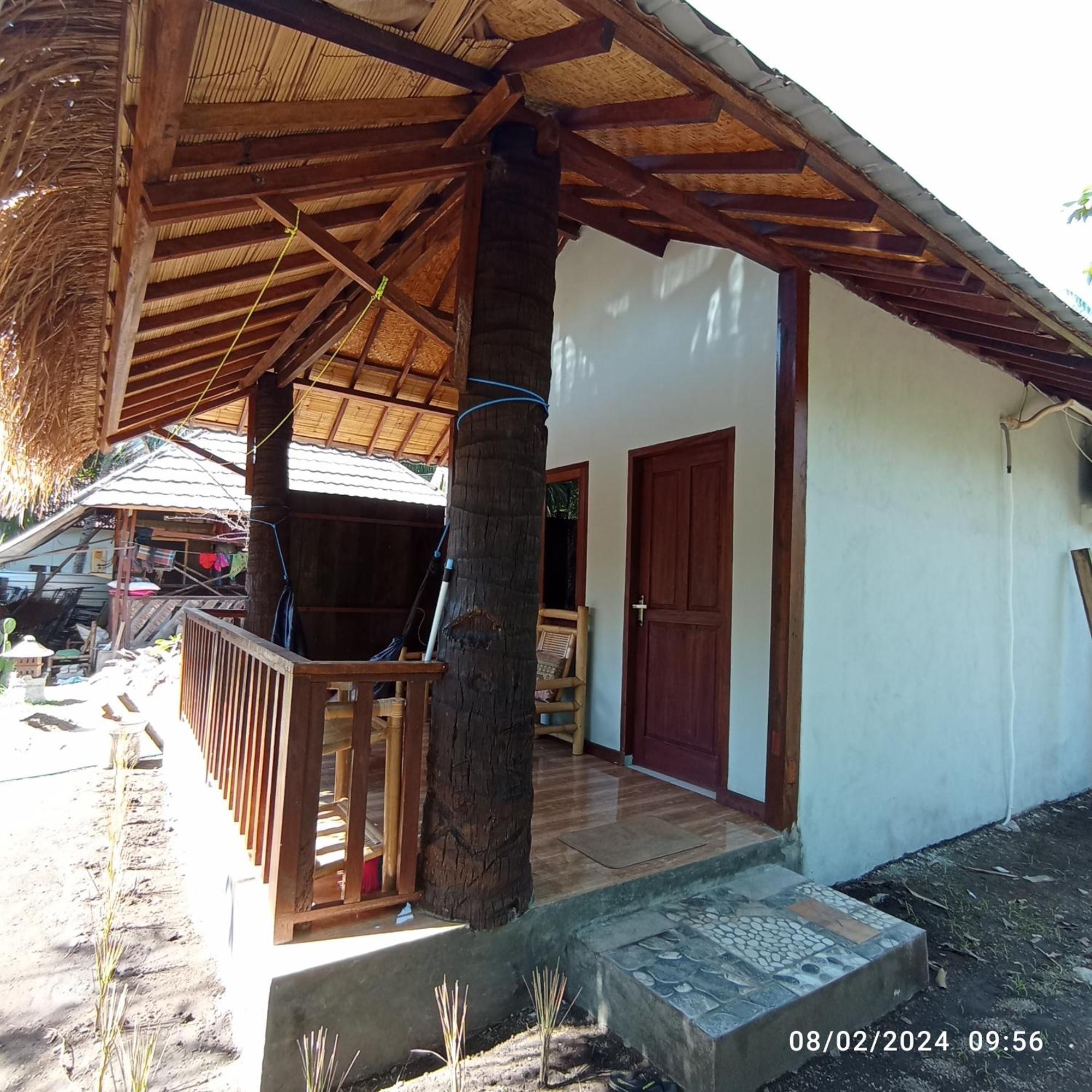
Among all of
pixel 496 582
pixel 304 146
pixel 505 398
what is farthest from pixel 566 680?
pixel 304 146

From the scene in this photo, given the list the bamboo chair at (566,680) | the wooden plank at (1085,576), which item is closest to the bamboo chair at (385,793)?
the bamboo chair at (566,680)

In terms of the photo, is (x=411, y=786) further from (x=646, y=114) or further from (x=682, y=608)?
(x=646, y=114)

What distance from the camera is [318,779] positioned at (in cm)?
222

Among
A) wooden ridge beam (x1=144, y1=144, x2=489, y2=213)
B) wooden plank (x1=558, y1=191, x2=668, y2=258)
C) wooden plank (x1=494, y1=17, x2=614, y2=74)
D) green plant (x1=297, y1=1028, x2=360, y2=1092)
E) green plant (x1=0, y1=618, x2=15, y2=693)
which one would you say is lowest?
green plant (x1=297, y1=1028, x2=360, y2=1092)

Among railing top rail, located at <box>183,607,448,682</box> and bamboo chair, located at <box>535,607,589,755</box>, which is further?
bamboo chair, located at <box>535,607,589,755</box>

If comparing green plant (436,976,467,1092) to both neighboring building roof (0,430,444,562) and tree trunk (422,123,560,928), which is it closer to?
tree trunk (422,123,560,928)

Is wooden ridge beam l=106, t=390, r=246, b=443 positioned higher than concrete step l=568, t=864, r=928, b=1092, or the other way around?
wooden ridge beam l=106, t=390, r=246, b=443

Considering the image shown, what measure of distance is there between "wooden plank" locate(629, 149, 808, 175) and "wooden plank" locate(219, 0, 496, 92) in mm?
921

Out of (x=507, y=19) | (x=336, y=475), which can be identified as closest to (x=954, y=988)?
(x=507, y=19)

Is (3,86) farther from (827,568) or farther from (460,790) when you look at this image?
(827,568)

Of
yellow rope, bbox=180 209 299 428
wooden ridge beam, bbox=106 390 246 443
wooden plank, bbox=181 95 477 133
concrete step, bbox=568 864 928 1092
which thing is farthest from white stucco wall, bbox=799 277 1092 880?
wooden ridge beam, bbox=106 390 246 443

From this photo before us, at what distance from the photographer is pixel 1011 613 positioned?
16.2 ft

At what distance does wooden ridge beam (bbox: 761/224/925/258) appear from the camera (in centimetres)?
305

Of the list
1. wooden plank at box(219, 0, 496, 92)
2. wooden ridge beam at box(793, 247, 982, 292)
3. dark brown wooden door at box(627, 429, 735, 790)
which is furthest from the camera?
dark brown wooden door at box(627, 429, 735, 790)
